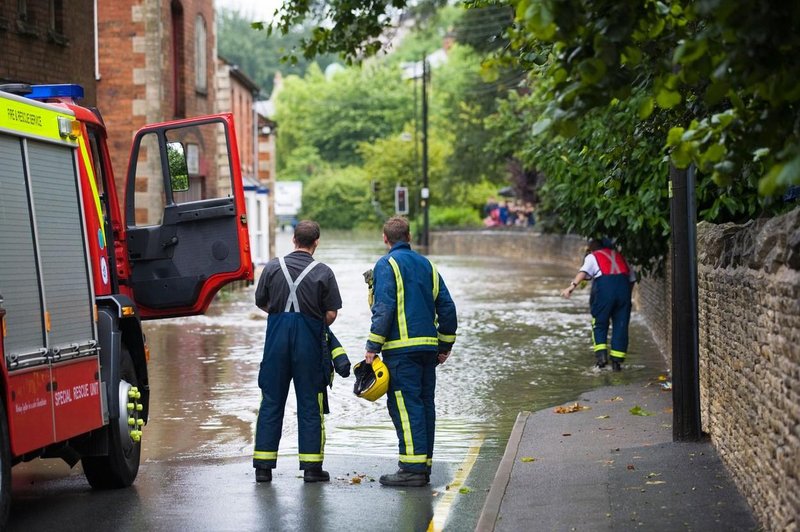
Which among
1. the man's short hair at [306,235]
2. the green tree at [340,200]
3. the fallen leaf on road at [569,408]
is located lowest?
the green tree at [340,200]

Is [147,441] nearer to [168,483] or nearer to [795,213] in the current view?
[168,483]

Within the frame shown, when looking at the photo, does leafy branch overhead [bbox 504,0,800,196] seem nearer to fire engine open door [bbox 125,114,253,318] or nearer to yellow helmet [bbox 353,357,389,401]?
yellow helmet [bbox 353,357,389,401]

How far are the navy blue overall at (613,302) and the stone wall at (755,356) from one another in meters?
4.53

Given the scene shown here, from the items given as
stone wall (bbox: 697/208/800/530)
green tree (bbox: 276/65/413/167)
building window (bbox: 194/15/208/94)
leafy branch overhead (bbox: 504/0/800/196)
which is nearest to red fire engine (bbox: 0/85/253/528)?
stone wall (bbox: 697/208/800/530)

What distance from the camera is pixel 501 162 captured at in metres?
61.6

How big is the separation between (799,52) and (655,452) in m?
4.90

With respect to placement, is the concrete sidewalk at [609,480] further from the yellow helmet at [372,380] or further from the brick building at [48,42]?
the brick building at [48,42]

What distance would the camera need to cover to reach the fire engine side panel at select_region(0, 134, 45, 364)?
312 inches

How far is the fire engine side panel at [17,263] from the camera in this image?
7.91 metres

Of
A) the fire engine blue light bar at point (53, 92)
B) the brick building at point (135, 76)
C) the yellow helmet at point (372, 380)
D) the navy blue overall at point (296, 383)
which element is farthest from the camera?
the brick building at point (135, 76)

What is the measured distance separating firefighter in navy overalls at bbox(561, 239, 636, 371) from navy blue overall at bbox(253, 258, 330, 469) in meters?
7.00

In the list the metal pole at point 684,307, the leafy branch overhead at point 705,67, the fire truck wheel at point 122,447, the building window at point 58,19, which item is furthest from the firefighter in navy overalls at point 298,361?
the building window at point 58,19

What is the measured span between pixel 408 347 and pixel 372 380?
32 centimetres

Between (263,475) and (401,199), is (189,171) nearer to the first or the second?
(263,475)
